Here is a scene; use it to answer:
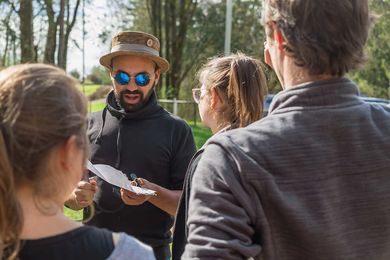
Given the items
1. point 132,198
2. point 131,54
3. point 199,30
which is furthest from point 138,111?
point 199,30

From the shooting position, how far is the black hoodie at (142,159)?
324 cm

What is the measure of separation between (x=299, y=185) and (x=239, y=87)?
38.4 inches

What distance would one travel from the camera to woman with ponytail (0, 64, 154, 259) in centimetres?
139

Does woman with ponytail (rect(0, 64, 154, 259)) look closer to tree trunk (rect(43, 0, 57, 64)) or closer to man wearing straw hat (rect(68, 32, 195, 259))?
man wearing straw hat (rect(68, 32, 195, 259))

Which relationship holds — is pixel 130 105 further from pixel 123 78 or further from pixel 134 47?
pixel 134 47

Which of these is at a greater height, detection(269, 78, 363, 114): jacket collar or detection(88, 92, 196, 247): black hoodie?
detection(269, 78, 363, 114): jacket collar

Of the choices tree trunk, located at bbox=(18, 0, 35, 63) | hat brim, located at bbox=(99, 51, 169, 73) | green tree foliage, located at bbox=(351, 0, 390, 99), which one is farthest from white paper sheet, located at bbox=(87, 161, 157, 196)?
green tree foliage, located at bbox=(351, 0, 390, 99)

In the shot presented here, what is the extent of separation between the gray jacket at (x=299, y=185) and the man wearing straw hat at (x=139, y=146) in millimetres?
1568

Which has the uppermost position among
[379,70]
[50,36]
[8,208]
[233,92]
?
[50,36]

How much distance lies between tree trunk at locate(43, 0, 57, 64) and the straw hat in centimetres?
1236

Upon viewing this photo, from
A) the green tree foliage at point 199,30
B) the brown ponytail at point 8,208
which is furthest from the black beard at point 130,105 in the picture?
the green tree foliage at point 199,30

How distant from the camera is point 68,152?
1.46m

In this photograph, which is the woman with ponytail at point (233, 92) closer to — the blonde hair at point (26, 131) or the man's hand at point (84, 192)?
the man's hand at point (84, 192)

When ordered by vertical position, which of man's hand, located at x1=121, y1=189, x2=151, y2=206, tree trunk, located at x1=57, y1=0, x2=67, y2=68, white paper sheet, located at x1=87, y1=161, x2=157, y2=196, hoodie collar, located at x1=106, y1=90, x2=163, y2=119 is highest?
tree trunk, located at x1=57, y1=0, x2=67, y2=68
